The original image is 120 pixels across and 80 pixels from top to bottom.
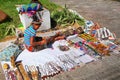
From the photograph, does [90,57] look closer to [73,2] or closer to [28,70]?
[28,70]

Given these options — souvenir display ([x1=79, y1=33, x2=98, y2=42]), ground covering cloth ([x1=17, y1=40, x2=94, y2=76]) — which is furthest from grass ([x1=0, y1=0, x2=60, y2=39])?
souvenir display ([x1=79, y1=33, x2=98, y2=42])

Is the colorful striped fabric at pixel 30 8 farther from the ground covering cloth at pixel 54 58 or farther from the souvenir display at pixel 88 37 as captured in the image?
the souvenir display at pixel 88 37

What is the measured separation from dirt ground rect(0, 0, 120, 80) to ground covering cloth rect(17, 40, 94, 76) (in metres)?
0.24

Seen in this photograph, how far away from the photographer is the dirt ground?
6.43 m

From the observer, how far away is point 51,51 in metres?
7.43

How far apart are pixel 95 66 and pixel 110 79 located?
2.09ft

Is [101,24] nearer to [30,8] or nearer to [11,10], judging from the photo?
[30,8]

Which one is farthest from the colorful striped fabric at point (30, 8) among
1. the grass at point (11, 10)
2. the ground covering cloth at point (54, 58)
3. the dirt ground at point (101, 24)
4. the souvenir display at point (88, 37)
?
the dirt ground at point (101, 24)

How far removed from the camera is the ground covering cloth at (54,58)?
6.71m

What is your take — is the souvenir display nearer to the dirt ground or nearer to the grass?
the dirt ground

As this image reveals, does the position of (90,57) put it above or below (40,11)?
below

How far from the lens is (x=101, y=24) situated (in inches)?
367

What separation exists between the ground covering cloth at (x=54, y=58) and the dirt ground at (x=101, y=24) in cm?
24

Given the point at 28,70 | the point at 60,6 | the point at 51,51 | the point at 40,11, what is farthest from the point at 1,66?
the point at 60,6
